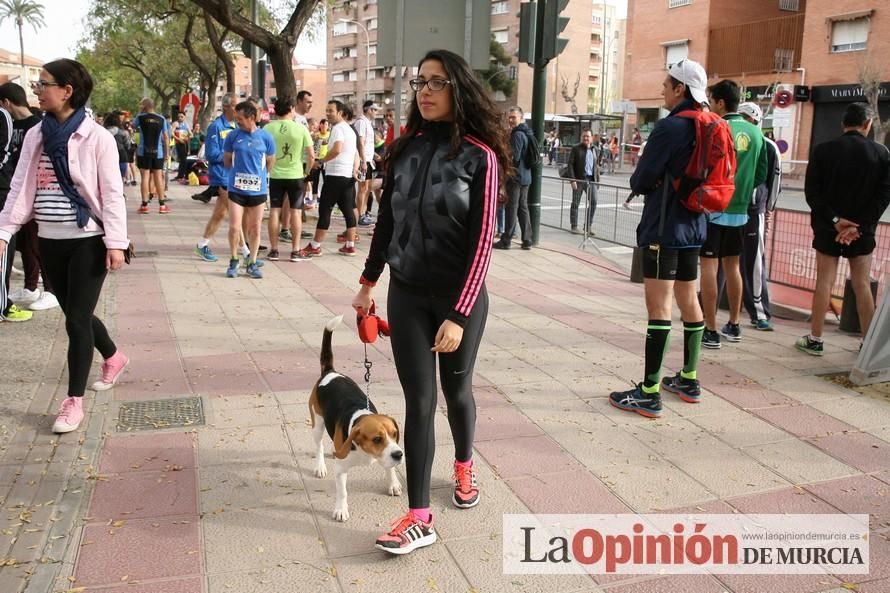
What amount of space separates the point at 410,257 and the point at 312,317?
4225 millimetres

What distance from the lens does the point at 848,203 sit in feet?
19.8

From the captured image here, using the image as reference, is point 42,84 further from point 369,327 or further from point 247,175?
point 247,175

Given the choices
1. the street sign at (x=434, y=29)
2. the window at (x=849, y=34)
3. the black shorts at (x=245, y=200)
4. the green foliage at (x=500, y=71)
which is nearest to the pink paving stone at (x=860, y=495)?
the black shorts at (x=245, y=200)

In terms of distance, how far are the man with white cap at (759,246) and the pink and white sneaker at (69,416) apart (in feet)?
17.5

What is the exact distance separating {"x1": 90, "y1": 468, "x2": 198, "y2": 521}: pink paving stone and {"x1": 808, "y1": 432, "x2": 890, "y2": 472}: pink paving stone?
327cm

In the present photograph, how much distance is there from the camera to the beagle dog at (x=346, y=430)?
3.14 meters

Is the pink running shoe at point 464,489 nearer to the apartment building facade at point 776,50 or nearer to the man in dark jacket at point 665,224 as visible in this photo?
the man in dark jacket at point 665,224

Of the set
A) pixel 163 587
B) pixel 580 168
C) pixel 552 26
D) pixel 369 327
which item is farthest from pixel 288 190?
pixel 163 587

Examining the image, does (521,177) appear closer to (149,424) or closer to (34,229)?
(34,229)

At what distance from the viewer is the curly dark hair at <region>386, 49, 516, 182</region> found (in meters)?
2.98

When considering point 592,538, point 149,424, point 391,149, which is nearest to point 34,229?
point 149,424

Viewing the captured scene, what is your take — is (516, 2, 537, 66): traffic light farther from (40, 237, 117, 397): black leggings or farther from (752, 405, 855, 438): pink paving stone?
(40, 237, 117, 397): black leggings

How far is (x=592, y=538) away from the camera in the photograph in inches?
129

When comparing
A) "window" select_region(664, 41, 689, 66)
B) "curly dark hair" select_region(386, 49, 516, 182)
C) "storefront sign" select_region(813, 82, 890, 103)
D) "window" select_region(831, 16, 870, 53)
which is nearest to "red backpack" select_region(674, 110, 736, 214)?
"curly dark hair" select_region(386, 49, 516, 182)
